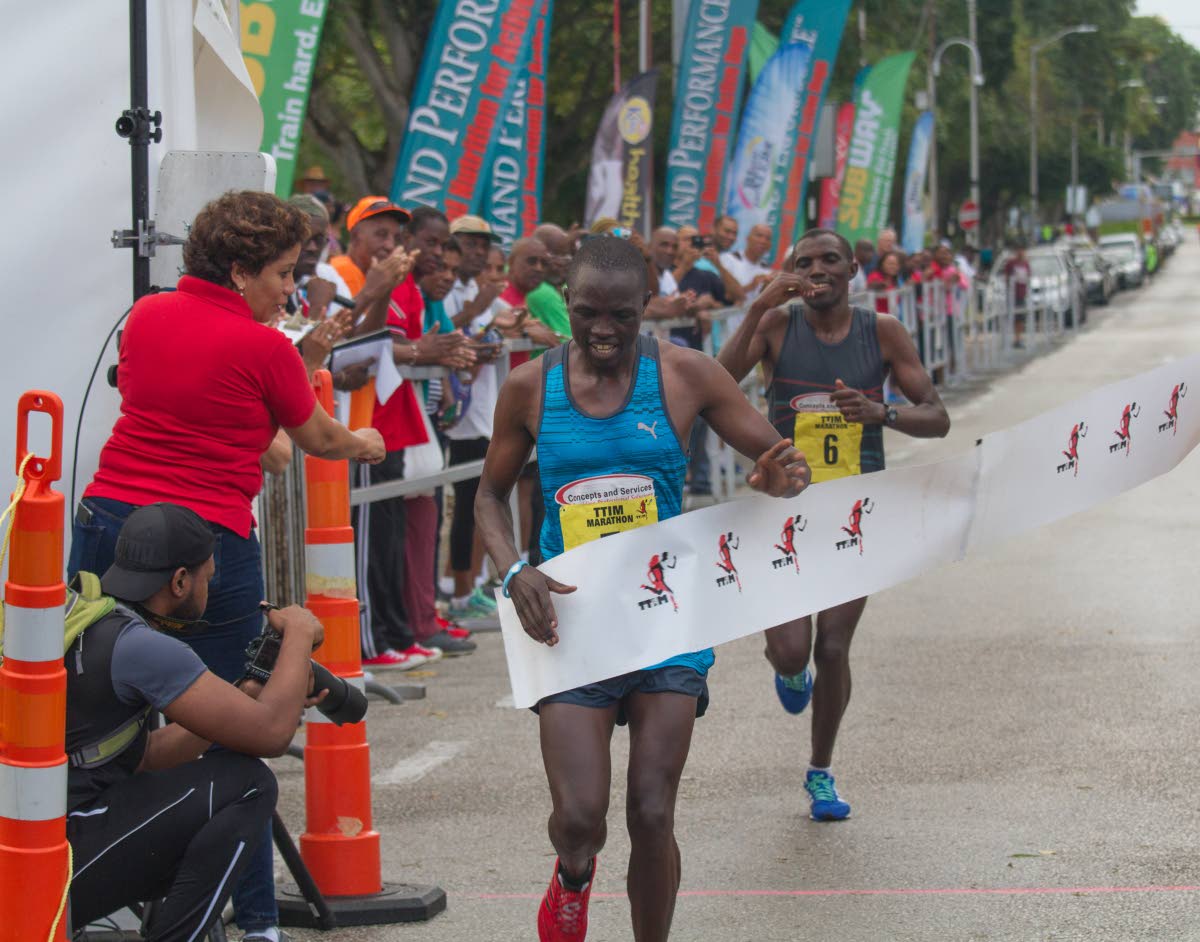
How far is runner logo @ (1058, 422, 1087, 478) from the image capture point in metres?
6.16

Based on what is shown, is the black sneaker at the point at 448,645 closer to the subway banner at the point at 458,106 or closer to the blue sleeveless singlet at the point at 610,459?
the blue sleeveless singlet at the point at 610,459

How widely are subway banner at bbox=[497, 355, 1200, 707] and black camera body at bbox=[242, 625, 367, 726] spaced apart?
1.31ft

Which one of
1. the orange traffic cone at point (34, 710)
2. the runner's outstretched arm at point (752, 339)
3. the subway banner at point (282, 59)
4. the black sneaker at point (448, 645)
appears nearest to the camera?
the orange traffic cone at point (34, 710)

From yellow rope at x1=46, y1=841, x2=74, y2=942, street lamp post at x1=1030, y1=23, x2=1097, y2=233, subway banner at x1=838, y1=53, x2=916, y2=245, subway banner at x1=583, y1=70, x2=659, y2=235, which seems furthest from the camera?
street lamp post at x1=1030, y1=23, x2=1097, y2=233

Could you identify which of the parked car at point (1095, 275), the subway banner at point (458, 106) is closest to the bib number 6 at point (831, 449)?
the subway banner at point (458, 106)

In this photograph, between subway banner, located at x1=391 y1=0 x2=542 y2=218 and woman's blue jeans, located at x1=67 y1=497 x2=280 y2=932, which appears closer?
woman's blue jeans, located at x1=67 y1=497 x2=280 y2=932

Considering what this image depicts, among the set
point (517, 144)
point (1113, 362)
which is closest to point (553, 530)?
point (517, 144)

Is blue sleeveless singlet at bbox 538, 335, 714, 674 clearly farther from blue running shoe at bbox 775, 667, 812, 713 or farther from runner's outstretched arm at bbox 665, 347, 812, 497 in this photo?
blue running shoe at bbox 775, 667, 812, 713

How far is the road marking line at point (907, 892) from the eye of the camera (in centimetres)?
546

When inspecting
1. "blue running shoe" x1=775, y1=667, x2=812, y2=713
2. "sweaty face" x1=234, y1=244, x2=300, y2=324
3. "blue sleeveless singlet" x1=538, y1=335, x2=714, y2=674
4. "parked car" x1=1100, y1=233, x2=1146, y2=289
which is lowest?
"parked car" x1=1100, y1=233, x2=1146, y2=289

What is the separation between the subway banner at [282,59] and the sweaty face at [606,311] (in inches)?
352

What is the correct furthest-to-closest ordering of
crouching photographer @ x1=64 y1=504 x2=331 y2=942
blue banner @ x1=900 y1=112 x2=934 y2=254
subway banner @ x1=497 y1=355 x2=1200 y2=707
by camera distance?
blue banner @ x1=900 y1=112 x2=934 y2=254 → subway banner @ x1=497 y1=355 x2=1200 y2=707 → crouching photographer @ x1=64 y1=504 x2=331 y2=942

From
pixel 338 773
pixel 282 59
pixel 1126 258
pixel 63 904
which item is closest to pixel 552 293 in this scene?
pixel 282 59

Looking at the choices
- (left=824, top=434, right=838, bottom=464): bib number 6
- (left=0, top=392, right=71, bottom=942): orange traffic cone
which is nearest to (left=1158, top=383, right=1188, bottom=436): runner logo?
(left=824, top=434, right=838, bottom=464): bib number 6
